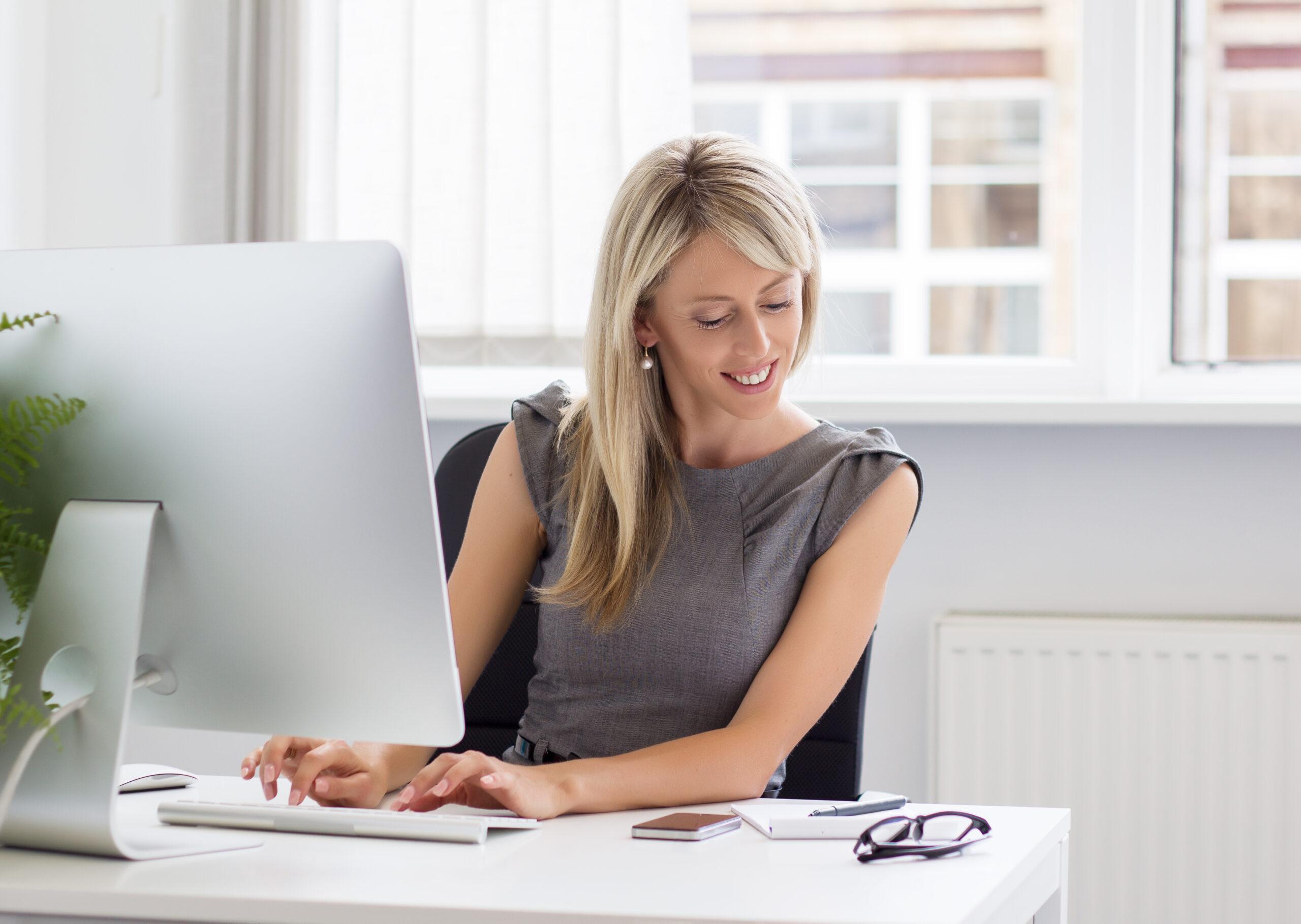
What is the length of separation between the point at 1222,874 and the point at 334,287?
65.3 inches

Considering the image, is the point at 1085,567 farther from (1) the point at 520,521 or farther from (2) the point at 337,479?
(2) the point at 337,479

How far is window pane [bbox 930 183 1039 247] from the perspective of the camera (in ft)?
7.41

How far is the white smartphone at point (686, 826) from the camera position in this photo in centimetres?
94

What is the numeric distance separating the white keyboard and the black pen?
0.21m

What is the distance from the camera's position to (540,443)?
1.51 meters

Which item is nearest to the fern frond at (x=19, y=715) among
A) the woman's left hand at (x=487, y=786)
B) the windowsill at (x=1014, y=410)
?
the woman's left hand at (x=487, y=786)

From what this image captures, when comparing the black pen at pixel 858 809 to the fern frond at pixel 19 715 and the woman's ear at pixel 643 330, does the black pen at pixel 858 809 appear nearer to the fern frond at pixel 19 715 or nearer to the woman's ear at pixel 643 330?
the fern frond at pixel 19 715

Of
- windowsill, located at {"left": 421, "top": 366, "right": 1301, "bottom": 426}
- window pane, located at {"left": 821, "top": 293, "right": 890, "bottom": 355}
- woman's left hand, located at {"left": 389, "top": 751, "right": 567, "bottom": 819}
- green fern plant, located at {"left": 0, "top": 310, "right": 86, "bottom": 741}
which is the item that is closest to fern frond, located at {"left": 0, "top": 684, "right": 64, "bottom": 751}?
green fern plant, located at {"left": 0, "top": 310, "right": 86, "bottom": 741}

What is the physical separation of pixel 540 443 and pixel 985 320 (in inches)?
41.3

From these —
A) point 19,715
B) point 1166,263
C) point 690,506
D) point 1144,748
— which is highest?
point 1166,263

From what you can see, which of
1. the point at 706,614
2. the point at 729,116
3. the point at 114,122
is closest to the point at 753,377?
the point at 706,614

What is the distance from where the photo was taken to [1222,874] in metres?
1.93

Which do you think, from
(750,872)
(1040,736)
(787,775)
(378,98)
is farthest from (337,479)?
(378,98)

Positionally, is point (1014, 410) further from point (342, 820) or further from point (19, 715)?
point (19, 715)
